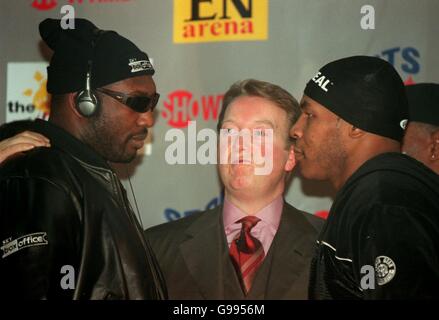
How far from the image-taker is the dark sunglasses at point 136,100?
7.53 feet

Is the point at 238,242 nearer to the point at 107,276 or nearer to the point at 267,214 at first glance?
the point at 267,214

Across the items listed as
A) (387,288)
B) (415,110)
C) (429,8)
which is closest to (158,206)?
(387,288)

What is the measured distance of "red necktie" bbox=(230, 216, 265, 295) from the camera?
2.28m

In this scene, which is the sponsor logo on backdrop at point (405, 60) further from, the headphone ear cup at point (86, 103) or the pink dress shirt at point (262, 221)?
the headphone ear cup at point (86, 103)

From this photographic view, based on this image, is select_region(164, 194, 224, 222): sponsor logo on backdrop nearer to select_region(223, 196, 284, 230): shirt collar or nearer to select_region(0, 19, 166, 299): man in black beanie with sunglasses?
select_region(223, 196, 284, 230): shirt collar

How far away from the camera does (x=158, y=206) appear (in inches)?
94.4

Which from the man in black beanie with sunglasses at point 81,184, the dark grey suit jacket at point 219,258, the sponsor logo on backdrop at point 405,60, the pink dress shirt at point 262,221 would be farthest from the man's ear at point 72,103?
the sponsor logo on backdrop at point 405,60

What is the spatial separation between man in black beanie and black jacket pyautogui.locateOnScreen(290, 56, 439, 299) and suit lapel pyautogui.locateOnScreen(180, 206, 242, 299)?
12.8 inches

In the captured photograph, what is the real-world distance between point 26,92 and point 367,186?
1.41m

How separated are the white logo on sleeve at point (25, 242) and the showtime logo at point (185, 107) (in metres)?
0.68

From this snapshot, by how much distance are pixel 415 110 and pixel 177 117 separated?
3.07 ft

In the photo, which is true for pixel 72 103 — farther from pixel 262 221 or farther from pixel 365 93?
pixel 365 93

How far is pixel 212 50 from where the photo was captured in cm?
239

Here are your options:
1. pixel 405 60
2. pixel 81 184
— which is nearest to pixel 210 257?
pixel 81 184
